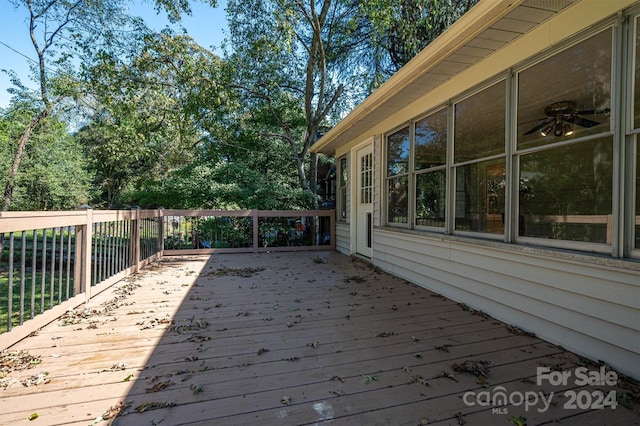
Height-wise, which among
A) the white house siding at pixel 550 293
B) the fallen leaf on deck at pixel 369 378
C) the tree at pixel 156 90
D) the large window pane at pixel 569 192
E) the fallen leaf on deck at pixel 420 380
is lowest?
the fallen leaf on deck at pixel 369 378

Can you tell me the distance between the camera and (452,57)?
3.06 metres

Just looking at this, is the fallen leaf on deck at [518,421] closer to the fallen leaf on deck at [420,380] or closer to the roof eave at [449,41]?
the fallen leaf on deck at [420,380]

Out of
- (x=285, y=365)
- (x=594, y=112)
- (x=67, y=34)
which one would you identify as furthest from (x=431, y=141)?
(x=67, y=34)

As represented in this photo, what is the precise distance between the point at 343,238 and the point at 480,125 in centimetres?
432

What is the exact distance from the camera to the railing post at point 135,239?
484 cm

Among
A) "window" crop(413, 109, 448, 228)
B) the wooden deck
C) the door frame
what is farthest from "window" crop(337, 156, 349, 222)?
the wooden deck

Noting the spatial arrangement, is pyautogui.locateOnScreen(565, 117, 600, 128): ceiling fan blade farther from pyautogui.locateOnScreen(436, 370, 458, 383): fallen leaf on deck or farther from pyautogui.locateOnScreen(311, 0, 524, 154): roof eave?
pyautogui.locateOnScreen(436, 370, 458, 383): fallen leaf on deck

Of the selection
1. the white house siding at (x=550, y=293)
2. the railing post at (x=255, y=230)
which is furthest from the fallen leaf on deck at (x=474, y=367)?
the railing post at (x=255, y=230)

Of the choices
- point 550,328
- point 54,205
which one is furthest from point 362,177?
point 54,205

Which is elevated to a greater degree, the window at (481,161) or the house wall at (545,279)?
the window at (481,161)

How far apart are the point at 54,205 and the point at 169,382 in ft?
51.2

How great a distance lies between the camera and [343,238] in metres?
7.20

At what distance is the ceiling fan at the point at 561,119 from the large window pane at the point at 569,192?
0.14m

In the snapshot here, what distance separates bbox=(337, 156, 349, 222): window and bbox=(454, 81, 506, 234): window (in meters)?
3.84
